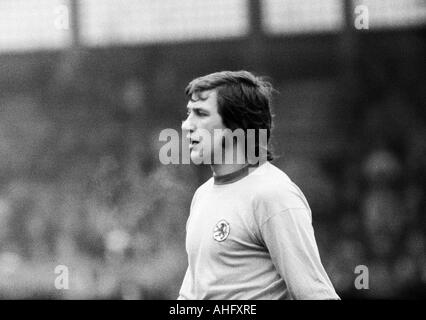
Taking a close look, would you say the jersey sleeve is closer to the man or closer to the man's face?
the man

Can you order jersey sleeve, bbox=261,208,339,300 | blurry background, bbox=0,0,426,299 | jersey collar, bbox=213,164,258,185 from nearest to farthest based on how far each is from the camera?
jersey sleeve, bbox=261,208,339,300 < jersey collar, bbox=213,164,258,185 < blurry background, bbox=0,0,426,299

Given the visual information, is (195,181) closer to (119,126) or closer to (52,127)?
(119,126)

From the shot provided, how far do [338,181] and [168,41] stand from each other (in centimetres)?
121

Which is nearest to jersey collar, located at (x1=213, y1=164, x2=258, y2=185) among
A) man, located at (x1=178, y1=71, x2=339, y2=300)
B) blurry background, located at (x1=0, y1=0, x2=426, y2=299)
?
man, located at (x1=178, y1=71, x2=339, y2=300)

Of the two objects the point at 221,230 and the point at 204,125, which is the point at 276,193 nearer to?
the point at 221,230

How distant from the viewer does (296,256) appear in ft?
4.32

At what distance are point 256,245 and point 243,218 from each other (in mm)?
66

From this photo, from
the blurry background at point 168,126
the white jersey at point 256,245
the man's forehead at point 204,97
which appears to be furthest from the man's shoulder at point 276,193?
the blurry background at point 168,126

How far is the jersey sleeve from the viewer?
4.30 ft

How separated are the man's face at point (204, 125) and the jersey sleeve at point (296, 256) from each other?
28 cm

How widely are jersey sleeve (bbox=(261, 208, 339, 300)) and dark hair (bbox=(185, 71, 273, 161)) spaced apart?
26 centimetres

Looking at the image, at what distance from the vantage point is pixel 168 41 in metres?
3.50

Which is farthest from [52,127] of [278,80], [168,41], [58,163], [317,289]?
[317,289]

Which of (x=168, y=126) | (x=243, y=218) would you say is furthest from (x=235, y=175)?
(x=168, y=126)
